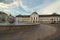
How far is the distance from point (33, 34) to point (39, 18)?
0.41 m

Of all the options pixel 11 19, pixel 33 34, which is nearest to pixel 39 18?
A: pixel 33 34

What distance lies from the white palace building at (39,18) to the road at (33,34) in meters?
0.17

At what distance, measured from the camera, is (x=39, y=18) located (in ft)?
10.5

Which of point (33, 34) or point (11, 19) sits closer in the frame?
point (33, 34)

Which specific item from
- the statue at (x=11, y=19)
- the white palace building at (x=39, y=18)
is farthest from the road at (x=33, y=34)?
the statue at (x=11, y=19)

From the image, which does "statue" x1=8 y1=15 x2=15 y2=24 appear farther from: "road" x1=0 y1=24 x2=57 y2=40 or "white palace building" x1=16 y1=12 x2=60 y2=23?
"road" x1=0 y1=24 x2=57 y2=40

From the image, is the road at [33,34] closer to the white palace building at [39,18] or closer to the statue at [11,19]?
the white palace building at [39,18]

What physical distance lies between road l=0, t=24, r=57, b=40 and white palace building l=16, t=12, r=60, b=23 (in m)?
0.17

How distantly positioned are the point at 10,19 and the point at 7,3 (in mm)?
395

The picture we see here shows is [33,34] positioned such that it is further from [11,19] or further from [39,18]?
[11,19]

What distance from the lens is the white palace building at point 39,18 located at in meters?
3.17

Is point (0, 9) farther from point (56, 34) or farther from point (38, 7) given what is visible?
point (56, 34)

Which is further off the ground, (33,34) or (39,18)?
(39,18)

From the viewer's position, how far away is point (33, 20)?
3215 millimetres
